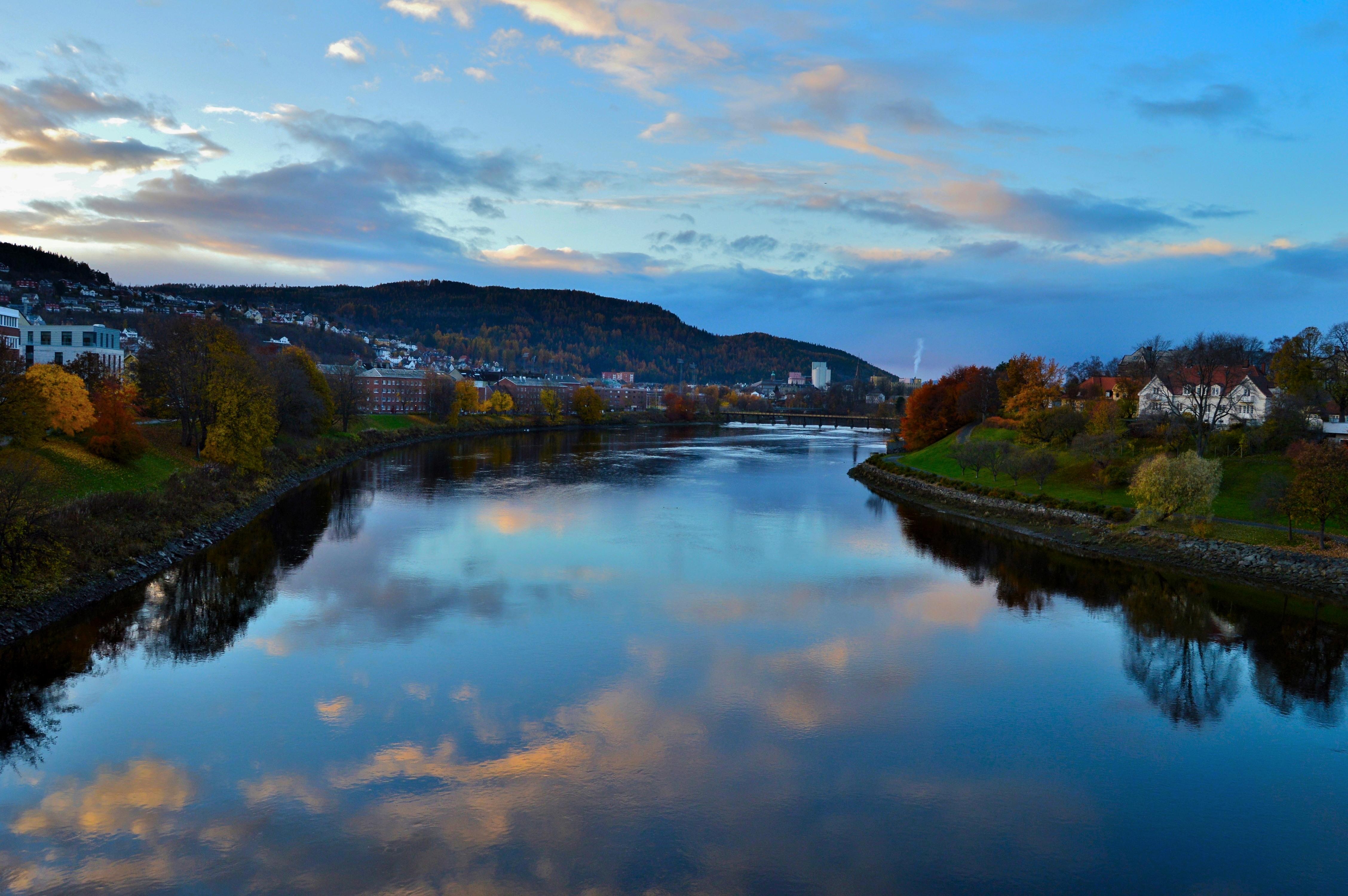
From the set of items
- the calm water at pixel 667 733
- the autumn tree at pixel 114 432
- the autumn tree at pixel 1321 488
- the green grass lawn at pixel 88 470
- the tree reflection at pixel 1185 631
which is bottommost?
the calm water at pixel 667 733

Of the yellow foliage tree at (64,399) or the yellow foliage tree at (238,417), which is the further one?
the yellow foliage tree at (238,417)

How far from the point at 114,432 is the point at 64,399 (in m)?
2.01

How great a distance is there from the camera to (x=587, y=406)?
10606cm

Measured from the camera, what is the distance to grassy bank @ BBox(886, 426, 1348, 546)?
2548 cm

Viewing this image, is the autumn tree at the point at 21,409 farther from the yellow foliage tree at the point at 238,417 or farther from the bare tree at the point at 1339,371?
the bare tree at the point at 1339,371

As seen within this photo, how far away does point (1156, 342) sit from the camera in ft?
178

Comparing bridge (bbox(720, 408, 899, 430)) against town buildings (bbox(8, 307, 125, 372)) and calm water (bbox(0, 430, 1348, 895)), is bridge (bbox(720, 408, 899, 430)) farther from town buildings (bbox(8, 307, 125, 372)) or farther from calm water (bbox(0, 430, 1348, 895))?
calm water (bbox(0, 430, 1348, 895))

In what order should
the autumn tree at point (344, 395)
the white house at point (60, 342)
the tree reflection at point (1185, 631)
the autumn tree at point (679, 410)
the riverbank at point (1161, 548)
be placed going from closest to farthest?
the tree reflection at point (1185, 631) < the riverbank at point (1161, 548) < the white house at point (60, 342) < the autumn tree at point (344, 395) < the autumn tree at point (679, 410)

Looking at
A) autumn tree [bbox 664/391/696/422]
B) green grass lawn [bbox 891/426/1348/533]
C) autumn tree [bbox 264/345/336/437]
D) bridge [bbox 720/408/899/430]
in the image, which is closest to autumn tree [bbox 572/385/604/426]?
autumn tree [bbox 664/391/696/422]

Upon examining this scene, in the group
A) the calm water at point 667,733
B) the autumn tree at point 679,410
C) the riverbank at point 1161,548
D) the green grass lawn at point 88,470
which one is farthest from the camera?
the autumn tree at point 679,410

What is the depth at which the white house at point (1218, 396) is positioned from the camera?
36281mm

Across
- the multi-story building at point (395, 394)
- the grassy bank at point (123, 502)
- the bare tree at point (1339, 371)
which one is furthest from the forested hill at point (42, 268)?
the bare tree at point (1339, 371)

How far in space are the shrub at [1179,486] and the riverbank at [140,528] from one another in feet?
102

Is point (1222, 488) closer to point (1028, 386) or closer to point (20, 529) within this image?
point (1028, 386)
